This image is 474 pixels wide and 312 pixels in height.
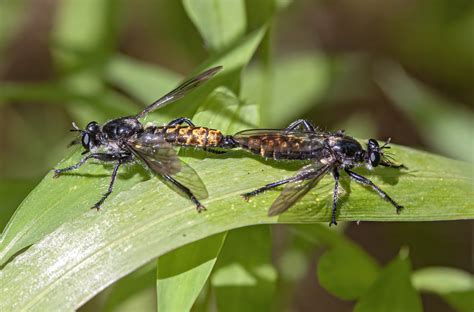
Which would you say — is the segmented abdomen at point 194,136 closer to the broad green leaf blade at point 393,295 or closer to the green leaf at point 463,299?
the broad green leaf blade at point 393,295

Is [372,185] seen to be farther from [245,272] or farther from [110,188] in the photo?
[110,188]

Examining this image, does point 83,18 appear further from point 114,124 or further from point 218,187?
point 218,187

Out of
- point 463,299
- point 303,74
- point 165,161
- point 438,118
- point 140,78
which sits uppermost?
point 303,74

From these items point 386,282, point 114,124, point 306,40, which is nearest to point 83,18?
point 114,124

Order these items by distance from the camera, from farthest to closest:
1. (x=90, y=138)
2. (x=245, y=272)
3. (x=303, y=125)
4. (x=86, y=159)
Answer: (x=303, y=125)
(x=90, y=138)
(x=245, y=272)
(x=86, y=159)

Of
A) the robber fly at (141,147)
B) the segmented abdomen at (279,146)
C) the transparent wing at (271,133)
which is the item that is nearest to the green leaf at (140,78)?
the robber fly at (141,147)

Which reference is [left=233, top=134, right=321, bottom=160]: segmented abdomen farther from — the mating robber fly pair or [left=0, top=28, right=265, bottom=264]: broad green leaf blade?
[left=0, top=28, right=265, bottom=264]: broad green leaf blade

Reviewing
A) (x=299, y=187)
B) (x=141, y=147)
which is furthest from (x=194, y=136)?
(x=299, y=187)
